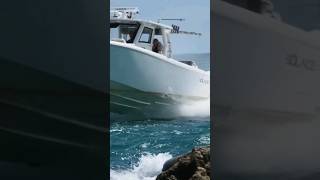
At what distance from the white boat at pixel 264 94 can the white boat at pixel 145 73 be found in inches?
247

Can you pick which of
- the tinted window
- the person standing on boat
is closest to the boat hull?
the person standing on boat

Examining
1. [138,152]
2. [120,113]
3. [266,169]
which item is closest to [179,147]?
[138,152]

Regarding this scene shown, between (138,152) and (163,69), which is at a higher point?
(163,69)

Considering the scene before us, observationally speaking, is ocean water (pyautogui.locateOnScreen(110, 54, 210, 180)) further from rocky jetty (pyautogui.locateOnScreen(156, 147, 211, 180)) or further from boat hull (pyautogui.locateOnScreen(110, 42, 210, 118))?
rocky jetty (pyautogui.locateOnScreen(156, 147, 211, 180))

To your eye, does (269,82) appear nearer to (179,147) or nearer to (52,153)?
(52,153)

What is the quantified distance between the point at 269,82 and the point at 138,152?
21.1 ft

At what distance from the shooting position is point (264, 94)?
9.58 ft

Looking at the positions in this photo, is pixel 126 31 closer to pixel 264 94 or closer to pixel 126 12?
pixel 126 12

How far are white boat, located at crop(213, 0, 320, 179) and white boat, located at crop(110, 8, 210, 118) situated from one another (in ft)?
20.6

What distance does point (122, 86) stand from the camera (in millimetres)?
9391

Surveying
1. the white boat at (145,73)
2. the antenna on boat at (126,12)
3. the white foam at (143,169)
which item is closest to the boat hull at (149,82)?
the white boat at (145,73)

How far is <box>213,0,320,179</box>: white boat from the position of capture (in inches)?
113

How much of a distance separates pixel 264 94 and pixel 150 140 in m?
7.08

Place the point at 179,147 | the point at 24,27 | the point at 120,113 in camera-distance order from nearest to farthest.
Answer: the point at 24,27, the point at 179,147, the point at 120,113
